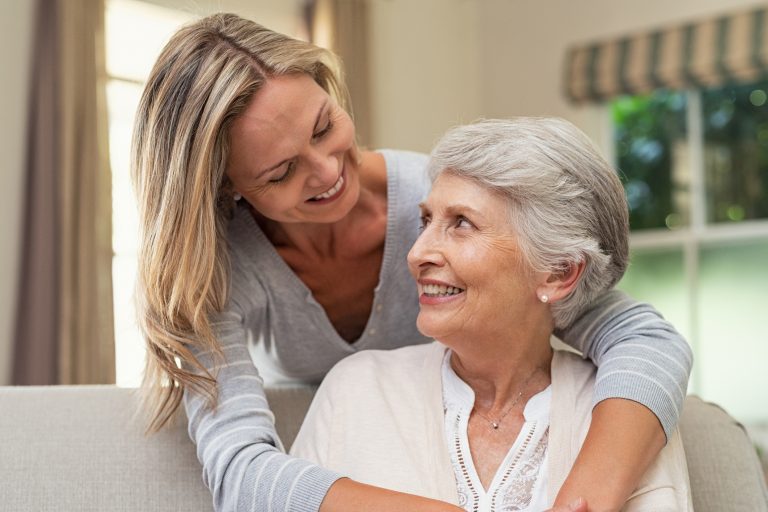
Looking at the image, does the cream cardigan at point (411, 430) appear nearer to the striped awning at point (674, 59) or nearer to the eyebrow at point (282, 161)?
the eyebrow at point (282, 161)

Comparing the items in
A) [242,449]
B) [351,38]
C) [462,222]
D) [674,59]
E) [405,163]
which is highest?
[351,38]

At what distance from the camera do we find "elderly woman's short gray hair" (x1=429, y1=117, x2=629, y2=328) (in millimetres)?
1628

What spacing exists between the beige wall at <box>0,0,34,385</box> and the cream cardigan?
9.66 ft

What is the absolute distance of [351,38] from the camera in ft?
19.0

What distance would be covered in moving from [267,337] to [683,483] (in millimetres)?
936

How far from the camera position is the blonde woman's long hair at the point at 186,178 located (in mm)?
1608

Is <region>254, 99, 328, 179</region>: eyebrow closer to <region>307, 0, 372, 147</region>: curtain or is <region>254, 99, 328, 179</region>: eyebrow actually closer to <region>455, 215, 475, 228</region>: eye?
<region>455, 215, 475, 228</region>: eye

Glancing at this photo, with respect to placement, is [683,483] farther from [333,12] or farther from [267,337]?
[333,12]

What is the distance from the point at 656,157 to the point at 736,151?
481 millimetres

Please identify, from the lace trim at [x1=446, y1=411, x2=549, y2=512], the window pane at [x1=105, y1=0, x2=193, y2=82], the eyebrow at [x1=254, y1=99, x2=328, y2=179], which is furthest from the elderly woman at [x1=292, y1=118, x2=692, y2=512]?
the window pane at [x1=105, y1=0, x2=193, y2=82]

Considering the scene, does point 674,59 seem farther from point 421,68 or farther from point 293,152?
point 293,152

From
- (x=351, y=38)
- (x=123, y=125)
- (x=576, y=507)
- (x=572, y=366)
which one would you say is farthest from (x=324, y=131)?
(x=351, y=38)

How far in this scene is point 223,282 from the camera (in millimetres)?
1714

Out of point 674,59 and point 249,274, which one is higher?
point 674,59
